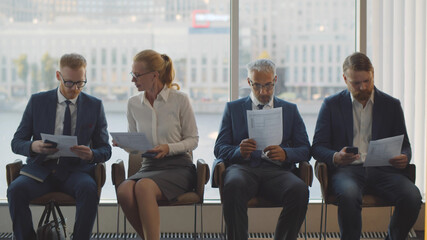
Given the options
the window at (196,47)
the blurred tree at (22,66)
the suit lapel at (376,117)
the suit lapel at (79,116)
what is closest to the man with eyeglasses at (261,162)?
the suit lapel at (376,117)

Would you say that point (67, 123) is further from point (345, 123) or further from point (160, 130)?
point (345, 123)

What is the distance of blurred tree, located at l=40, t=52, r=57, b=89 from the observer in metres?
4.29

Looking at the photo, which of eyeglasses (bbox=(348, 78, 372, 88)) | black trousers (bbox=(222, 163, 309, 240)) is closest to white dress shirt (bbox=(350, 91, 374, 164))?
eyeglasses (bbox=(348, 78, 372, 88))

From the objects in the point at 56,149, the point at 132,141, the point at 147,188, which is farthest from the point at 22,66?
the point at 147,188

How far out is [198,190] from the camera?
3.38m

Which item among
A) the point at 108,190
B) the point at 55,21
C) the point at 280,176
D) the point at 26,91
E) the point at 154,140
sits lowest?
the point at 108,190

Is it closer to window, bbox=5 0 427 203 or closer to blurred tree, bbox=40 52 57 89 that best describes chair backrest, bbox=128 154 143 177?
window, bbox=5 0 427 203

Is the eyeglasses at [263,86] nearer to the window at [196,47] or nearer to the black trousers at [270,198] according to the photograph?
the black trousers at [270,198]

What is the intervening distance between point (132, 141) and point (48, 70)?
5.08ft

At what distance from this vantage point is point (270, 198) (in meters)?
3.31

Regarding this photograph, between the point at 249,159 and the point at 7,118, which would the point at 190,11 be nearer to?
the point at 249,159

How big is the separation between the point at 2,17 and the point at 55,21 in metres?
0.45

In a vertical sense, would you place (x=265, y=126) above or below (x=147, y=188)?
above

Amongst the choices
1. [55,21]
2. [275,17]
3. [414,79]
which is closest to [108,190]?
[55,21]
